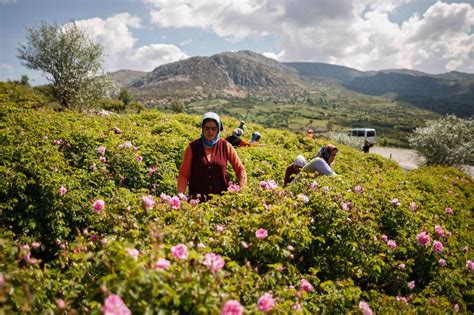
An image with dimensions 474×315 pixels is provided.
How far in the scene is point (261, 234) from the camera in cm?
295

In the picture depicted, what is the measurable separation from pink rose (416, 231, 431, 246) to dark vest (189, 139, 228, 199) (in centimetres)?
320

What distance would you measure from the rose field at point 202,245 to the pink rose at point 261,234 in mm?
12

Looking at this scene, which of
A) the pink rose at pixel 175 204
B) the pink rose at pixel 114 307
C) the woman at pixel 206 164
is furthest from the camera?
the woman at pixel 206 164

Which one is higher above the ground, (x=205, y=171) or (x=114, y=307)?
(x=205, y=171)

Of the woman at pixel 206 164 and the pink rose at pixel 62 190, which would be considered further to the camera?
the woman at pixel 206 164

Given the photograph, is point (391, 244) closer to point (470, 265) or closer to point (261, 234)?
point (470, 265)

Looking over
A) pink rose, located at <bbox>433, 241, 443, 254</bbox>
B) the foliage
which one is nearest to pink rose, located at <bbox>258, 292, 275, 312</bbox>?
pink rose, located at <bbox>433, 241, 443, 254</bbox>

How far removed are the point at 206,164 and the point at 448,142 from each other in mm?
33289

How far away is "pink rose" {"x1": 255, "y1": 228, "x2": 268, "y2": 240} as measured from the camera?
292 cm

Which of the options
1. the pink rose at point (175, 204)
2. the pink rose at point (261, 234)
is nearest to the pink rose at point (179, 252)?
the pink rose at point (261, 234)

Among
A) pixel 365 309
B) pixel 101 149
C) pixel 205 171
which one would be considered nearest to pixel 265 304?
pixel 365 309

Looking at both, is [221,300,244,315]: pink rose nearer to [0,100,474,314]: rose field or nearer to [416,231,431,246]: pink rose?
[0,100,474,314]: rose field

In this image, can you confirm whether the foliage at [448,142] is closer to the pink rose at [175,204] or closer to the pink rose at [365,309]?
the pink rose at [365,309]

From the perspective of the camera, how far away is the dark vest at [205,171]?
5.02m
